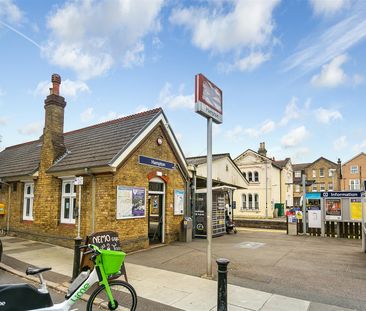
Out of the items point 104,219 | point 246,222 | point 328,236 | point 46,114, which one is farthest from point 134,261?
point 246,222

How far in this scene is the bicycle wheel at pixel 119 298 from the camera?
495 cm

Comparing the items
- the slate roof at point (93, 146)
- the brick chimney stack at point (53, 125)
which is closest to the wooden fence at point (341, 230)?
the slate roof at point (93, 146)

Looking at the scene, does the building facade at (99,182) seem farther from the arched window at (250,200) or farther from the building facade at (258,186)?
the arched window at (250,200)

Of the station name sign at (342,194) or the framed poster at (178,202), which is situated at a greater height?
the station name sign at (342,194)

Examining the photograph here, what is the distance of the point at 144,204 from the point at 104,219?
1.77 m

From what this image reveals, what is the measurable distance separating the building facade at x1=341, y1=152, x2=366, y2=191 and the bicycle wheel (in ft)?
193

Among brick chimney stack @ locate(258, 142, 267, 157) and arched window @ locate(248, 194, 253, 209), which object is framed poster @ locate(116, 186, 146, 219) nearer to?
arched window @ locate(248, 194, 253, 209)

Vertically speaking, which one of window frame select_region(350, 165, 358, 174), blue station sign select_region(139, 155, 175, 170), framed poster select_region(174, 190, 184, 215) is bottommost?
→ framed poster select_region(174, 190, 184, 215)

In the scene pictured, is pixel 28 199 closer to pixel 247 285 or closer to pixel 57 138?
pixel 57 138

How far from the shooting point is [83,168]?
438 inches

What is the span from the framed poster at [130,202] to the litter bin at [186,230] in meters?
2.71

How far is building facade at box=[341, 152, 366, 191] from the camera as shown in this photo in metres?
55.6

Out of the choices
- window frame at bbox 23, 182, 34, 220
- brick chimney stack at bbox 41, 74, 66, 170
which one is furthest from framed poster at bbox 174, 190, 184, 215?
window frame at bbox 23, 182, 34, 220

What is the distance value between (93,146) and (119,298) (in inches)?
328
